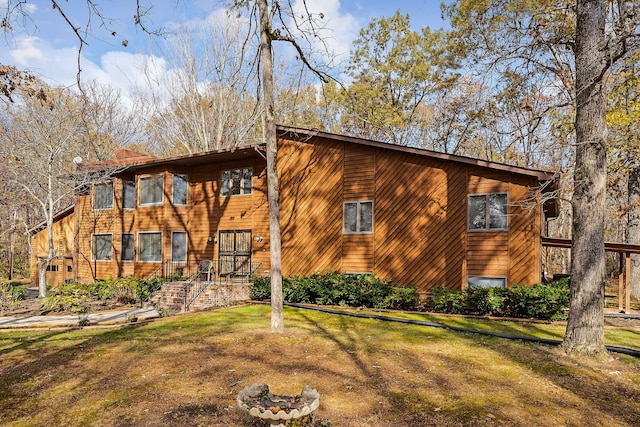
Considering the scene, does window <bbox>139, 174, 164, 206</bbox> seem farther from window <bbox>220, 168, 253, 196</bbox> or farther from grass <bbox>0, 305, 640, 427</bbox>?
grass <bbox>0, 305, 640, 427</bbox>

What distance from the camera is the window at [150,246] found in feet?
64.0

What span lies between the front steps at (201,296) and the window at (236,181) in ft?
14.5

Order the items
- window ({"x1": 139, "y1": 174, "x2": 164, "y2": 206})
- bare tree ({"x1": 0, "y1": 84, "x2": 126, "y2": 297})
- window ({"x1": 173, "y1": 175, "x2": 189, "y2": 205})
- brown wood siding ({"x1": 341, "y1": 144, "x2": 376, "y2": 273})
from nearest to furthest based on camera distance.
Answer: brown wood siding ({"x1": 341, "y1": 144, "x2": 376, "y2": 273}), bare tree ({"x1": 0, "y1": 84, "x2": 126, "y2": 297}), window ({"x1": 173, "y1": 175, "x2": 189, "y2": 205}), window ({"x1": 139, "y1": 174, "x2": 164, "y2": 206})

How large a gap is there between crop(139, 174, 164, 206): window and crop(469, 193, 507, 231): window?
14.3m

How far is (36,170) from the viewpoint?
18.1 meters

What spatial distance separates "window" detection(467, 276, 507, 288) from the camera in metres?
12.5

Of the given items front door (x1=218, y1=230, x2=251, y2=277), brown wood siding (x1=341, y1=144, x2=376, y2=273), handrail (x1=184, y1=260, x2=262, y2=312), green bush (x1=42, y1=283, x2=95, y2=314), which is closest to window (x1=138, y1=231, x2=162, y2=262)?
handrail (x1=184, y1=260, x2=262, y2=312)

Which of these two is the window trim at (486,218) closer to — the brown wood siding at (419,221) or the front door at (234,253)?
the brown wood siding at (419,221)

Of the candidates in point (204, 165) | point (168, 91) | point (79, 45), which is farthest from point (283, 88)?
point (79, 45)

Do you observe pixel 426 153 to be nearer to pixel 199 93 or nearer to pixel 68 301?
pixel 68 301

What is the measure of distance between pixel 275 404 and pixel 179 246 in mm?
16742

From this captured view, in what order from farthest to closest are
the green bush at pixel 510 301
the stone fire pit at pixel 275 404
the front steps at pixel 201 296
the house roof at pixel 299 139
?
the front steps at pixel 201 296 → the house roof at pixel 299 139 → the green bush at pixel 510 301 → the stone fire pit at pixel 275 404

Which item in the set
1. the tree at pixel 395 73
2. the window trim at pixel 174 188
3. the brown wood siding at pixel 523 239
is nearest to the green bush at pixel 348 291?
the brown wood siding at pixel 523 239

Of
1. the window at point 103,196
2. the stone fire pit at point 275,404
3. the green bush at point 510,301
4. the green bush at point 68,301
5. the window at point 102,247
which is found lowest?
the green bush at point 68,301
